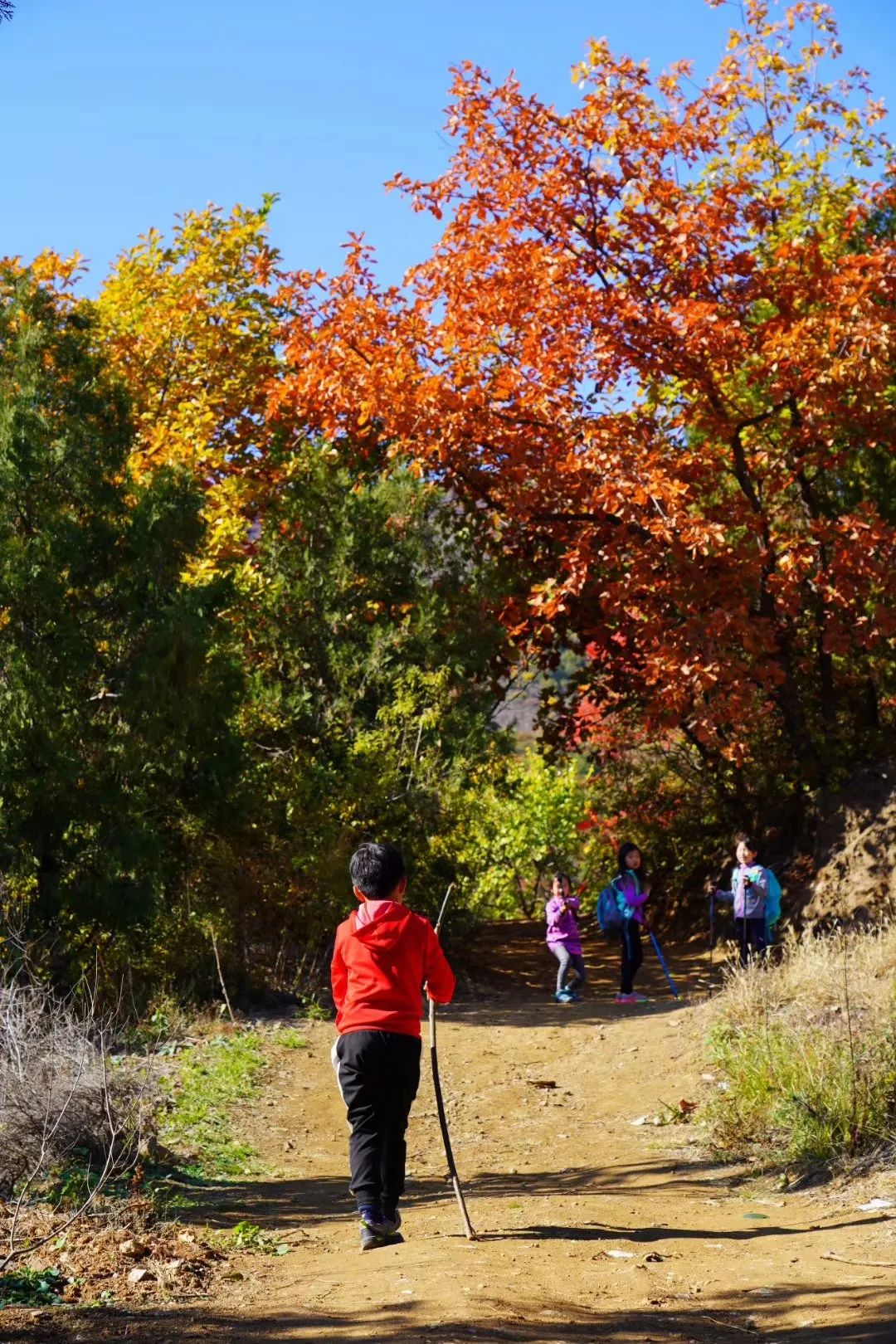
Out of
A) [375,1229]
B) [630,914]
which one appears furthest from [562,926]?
[375,1229]

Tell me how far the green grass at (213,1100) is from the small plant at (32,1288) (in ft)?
7.12

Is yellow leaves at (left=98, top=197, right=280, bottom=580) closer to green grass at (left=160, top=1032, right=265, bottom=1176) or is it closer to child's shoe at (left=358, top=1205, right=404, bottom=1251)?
green grass at (left=160, top=1032, right=265, bottom=1176)

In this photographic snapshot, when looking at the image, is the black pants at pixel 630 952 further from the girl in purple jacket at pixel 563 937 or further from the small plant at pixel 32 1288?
the small plant at pixel 32 1288

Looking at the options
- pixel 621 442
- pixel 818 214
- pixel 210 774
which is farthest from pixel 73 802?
pixel 818 214

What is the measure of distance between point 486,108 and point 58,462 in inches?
242

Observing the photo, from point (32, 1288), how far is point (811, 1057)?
426 centimetres

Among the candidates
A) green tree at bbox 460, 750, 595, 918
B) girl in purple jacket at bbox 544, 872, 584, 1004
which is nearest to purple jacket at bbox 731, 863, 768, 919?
girl in purple jacket at bbox 544, 872, 584, 1004

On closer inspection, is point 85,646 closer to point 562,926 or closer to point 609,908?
point 562,926

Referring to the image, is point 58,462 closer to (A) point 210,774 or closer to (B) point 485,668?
(A) point 210,774

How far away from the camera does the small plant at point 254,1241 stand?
20.2 feet

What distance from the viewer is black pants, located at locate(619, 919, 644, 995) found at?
44.0ft

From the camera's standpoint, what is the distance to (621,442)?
43.4ft

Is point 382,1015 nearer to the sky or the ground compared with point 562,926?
nearer to the ground

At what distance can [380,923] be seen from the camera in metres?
6.29
